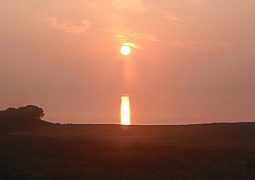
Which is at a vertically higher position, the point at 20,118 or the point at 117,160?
the point at 20,118

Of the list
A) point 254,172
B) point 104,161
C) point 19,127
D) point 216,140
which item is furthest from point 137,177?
point 19,127

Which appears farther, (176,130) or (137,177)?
(176,130)

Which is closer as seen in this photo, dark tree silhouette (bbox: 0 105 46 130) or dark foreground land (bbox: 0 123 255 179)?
dark foreground land (bbox: 0 123 255 179)

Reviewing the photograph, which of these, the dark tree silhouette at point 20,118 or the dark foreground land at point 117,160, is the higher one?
the dark tree silhouette at point 20,118

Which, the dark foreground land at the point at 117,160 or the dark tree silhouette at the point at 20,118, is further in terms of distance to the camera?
the dark tree silhouette at the point at 20,118

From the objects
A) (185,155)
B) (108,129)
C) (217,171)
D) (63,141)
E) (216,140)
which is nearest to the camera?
(217,171)

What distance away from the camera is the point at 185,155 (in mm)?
23469

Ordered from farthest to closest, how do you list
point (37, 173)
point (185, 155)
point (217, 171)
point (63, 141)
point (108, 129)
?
point (108, 129) → point (63, 141) → point (185, 155) → point (217, 171) → point (37, 173)

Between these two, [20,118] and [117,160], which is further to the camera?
[20,118]

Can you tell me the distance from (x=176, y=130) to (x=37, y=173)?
2111 cm

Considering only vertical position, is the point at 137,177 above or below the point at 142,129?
below

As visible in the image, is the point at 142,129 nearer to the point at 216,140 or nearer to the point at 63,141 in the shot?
the point at 216,140

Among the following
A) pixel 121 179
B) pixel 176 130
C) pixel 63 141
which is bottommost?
pixel 121 179

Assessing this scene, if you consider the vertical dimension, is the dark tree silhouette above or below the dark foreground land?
above
